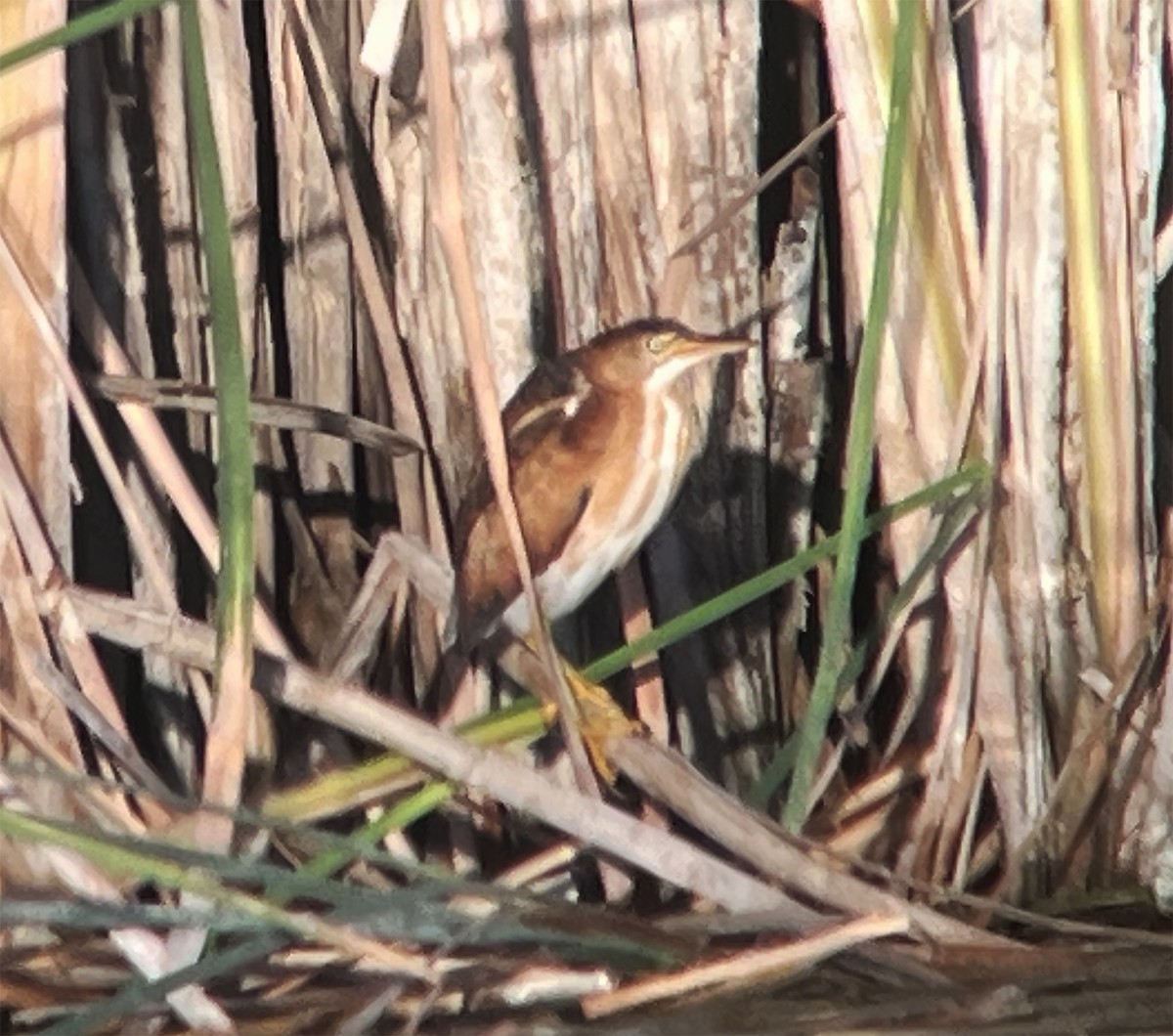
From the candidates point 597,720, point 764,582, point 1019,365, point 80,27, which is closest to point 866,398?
point 764,582

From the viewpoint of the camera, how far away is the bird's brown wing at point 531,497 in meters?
1.99

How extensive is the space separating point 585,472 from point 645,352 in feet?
0.57

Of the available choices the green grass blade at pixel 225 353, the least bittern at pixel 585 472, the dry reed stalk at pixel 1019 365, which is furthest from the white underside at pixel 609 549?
the green grass blade at pixel 225 353

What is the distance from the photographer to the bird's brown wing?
1.99 m

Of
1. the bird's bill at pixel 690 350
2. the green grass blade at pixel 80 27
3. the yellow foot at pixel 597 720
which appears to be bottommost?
the yellow foot at pixel 597 720

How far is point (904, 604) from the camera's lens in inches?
78.4

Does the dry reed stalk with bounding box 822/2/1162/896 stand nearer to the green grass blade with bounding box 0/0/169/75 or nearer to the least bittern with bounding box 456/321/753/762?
the least bittern with bounding box 456/321/753/762

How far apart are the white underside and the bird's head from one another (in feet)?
0.30

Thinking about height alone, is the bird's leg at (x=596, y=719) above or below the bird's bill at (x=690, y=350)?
below

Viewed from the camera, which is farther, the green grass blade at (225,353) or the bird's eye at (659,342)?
the bird's eye at (659,342)

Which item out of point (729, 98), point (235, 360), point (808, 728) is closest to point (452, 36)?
point (729, 98)

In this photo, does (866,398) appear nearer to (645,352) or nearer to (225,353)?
(645,352)

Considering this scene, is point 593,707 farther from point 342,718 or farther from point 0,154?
point 0,154

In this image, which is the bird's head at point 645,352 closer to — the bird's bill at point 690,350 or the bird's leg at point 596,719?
the bird's bill at point 690,350
